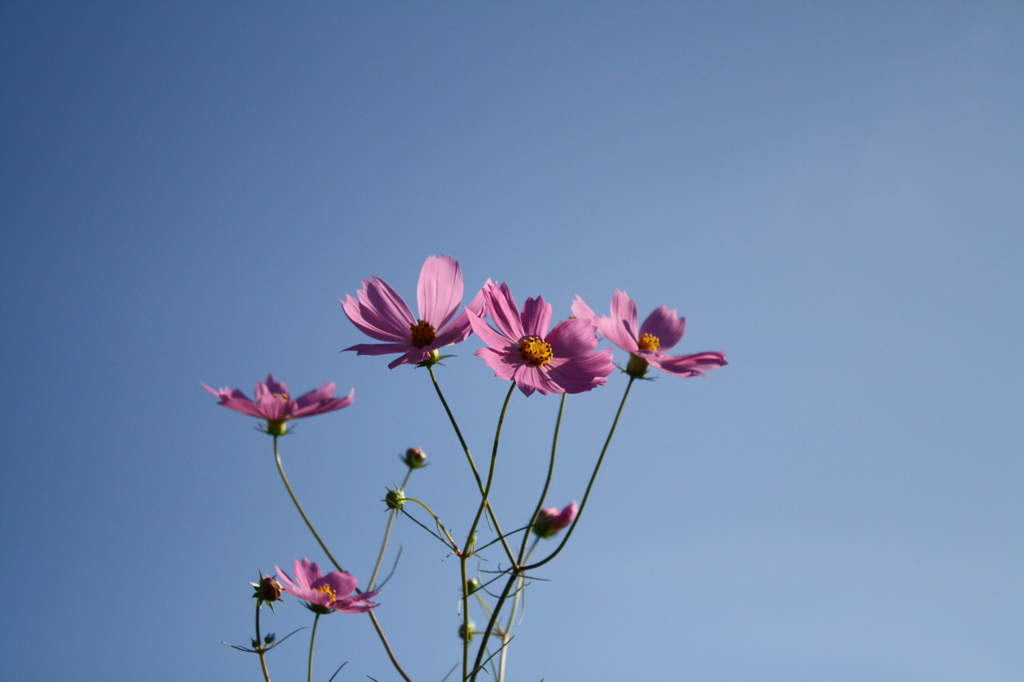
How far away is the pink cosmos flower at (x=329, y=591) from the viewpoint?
0.91 meters

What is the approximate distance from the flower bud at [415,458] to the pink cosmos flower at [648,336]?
1.64ft

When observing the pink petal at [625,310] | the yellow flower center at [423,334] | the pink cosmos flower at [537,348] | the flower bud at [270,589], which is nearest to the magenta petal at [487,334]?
the pink cosmos flower at [537,348]

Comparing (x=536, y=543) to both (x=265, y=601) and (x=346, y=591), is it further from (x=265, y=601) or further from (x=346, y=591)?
(x=265, y=601)

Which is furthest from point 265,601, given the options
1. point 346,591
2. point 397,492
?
point 397,492

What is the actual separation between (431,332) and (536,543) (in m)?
0.40

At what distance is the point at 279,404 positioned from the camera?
35.3 inches

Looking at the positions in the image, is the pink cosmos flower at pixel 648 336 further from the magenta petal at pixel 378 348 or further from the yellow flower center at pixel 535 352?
the magenta petal at pixel 378 348

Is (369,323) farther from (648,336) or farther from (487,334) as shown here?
(648,336)

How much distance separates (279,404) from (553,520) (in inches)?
20.4

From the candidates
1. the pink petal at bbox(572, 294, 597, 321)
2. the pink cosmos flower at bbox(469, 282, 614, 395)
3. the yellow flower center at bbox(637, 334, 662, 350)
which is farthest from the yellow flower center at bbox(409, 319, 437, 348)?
the yellow flower center at bbox(637, 334, 662, 350)

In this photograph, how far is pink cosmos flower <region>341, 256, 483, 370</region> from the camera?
98 centimetres

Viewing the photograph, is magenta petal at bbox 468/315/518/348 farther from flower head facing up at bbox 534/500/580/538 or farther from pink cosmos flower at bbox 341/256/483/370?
flower head facing up at bbox 534/500/580/538

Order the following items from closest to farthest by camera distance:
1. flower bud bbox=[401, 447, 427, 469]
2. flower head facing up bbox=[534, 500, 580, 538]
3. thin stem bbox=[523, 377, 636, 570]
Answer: thin stem bbox=[523, 377, 636, 570] → flower head facing up bbox=[534, 500, 580, 538] → flower bud bbox=[401, 447, 427, 469]

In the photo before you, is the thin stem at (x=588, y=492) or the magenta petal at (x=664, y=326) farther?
the magenta petal at (x=664, y=326)
